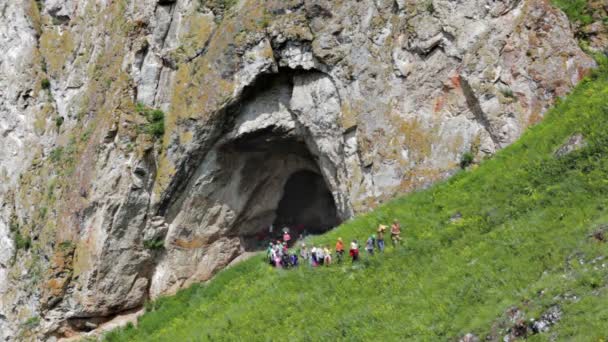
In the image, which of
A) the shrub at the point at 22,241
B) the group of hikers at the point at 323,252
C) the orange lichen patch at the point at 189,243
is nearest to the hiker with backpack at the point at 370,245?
the group of hikers at the point at 323,252

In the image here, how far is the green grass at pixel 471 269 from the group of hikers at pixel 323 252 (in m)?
0.43

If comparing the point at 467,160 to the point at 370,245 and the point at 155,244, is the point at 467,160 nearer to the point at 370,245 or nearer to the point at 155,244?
the point at 370,245

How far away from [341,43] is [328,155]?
15.6 ft

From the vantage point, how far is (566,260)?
17141mm

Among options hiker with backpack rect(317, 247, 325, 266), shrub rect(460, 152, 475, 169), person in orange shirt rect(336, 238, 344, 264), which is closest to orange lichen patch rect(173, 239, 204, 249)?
hiker with backpack rect(317, 247, 325, 266)

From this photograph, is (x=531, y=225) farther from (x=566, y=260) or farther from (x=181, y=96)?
(x=181, y=96)

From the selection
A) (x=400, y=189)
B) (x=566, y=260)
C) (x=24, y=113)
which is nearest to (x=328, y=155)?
(x=400, y=189)

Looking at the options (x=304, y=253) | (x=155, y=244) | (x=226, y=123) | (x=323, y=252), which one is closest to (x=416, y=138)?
(x=323, y=252)

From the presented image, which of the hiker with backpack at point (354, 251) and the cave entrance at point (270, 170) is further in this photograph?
the cave entrance at point (270, 170)

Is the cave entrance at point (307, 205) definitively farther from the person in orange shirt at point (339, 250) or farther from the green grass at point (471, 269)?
the person in orange shirt at point (339, 250)

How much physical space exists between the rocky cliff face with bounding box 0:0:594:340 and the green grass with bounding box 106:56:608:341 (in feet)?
8.02

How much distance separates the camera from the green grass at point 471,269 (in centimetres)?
1673

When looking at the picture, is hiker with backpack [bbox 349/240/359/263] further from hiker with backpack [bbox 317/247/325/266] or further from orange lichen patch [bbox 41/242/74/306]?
orange lichen patch [bbox 41/242/74/306]

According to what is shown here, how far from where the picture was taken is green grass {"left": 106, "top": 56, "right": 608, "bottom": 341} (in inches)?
659
